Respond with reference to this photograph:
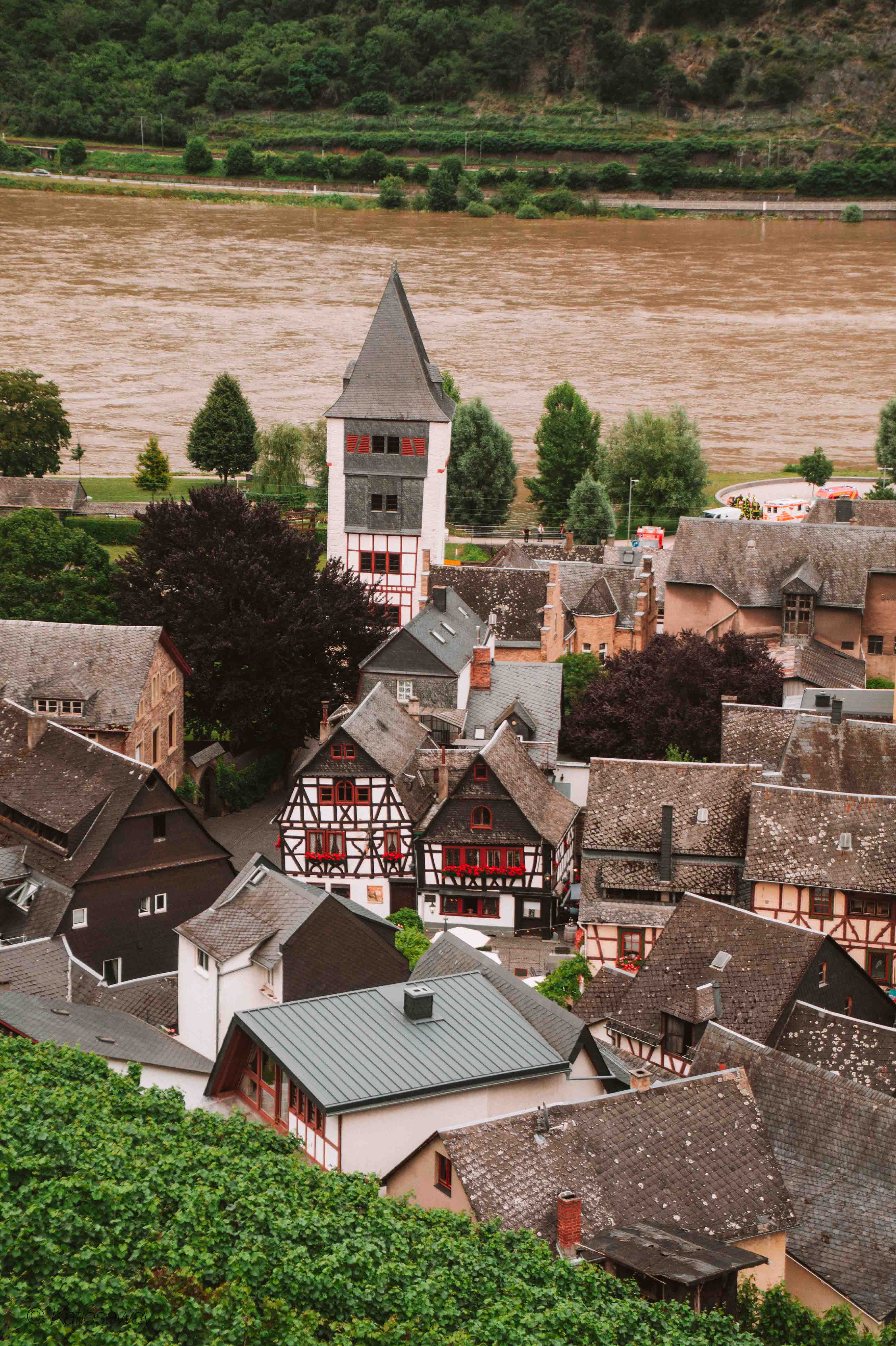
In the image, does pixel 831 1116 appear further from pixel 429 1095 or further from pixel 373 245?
pixel 373 245

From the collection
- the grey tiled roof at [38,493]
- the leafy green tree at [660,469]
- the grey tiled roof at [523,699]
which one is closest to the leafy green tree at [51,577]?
the grey tiled roof at [523,699]

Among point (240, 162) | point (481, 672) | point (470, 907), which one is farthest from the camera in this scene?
point (240, 162)

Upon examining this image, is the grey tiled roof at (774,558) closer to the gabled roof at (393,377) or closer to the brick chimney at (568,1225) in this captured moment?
the gabled roof at (393,377)

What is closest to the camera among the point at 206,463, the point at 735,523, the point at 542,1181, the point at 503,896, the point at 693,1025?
the point at 542,1181

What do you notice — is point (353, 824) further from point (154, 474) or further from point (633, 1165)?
point (154, 474)

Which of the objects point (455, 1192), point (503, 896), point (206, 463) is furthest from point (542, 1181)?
point (206, 463)

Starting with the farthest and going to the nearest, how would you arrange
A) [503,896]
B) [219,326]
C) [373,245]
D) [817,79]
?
[817,79] → [373,245] → [219,326] → [503,896]

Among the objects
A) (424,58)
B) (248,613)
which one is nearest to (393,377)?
(248,613)
